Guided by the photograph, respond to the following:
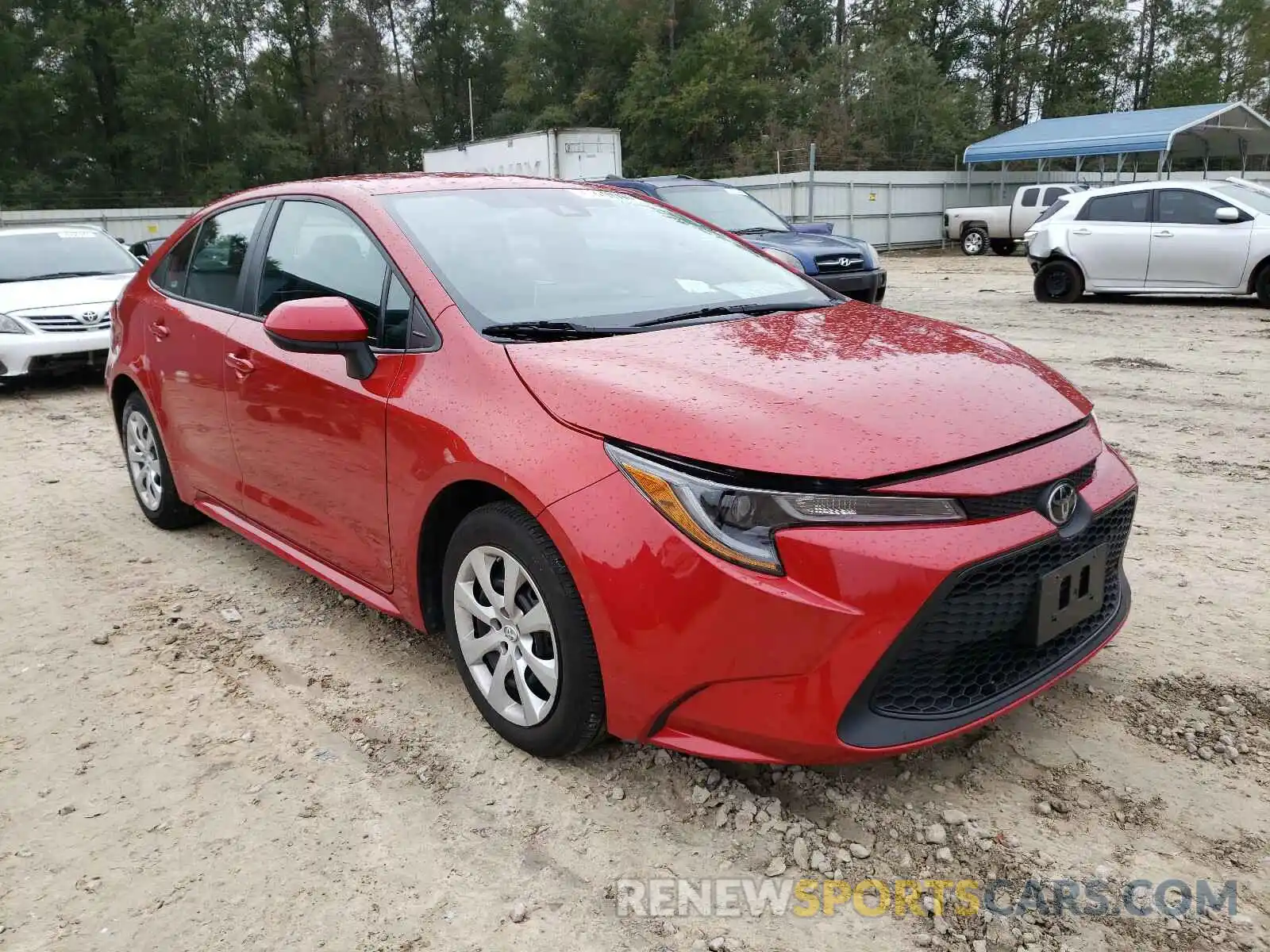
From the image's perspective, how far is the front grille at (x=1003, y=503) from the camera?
2186 millimetres

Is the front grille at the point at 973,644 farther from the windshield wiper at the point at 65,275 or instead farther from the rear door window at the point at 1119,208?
the rear door window at the point at 1119,208

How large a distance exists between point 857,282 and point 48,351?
7.93 meters

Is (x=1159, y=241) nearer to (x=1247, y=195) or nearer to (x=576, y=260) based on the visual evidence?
(x=1247, y=195)

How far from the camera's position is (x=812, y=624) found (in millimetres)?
2092

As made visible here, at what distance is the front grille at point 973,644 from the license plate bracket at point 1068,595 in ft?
0.07

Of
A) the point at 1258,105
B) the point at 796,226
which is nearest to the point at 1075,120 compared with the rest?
the point at 796,226

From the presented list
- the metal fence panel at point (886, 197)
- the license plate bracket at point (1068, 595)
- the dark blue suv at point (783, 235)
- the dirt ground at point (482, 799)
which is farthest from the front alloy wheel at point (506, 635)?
the metal fence panel at point (886, 197)

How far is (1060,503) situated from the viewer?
2.32 metres

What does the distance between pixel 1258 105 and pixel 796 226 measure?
155ft

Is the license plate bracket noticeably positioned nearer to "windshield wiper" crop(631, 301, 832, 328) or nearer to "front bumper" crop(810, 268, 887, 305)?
"windshield wiper" crop(631, 301, 832, 328)

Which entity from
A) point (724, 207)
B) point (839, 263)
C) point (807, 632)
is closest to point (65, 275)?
point (724, 207)

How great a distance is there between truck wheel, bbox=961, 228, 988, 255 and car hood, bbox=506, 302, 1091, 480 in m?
22.5

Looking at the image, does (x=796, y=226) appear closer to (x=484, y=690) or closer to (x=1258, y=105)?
(x=484, y=690)

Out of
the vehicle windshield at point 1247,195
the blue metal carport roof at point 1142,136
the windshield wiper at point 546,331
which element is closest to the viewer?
the windshield wiper at point 546,331
